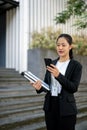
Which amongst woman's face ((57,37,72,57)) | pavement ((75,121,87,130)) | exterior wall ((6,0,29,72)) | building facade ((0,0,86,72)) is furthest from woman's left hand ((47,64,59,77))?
exterior wall ((6,0,29,72))

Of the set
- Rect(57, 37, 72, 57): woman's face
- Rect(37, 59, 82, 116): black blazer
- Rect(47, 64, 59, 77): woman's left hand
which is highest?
Rect(57, 37, 72, 57): woman's face

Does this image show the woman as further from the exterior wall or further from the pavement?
the exterior wall

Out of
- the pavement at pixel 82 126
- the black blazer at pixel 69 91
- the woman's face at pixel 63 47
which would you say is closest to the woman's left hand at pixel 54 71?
the black blazer at pixel 69 91

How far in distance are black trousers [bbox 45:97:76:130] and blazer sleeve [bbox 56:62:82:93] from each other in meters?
0.21

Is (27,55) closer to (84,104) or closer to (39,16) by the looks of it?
(39,16)

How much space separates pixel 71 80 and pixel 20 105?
14.9 feet

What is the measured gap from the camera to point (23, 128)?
6398 mm

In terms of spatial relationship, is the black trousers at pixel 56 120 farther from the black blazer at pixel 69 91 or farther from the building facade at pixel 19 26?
the building facade at pixel 19 26

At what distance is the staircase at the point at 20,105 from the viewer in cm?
647

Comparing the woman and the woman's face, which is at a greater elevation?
the woman's face

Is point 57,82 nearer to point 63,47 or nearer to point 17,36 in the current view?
point 63,47

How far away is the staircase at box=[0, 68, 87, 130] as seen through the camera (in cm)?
647

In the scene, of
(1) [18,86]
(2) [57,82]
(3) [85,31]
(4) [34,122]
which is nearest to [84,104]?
(1) [18,86]

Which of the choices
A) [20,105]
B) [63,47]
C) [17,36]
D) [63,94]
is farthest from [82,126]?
[63,47]
